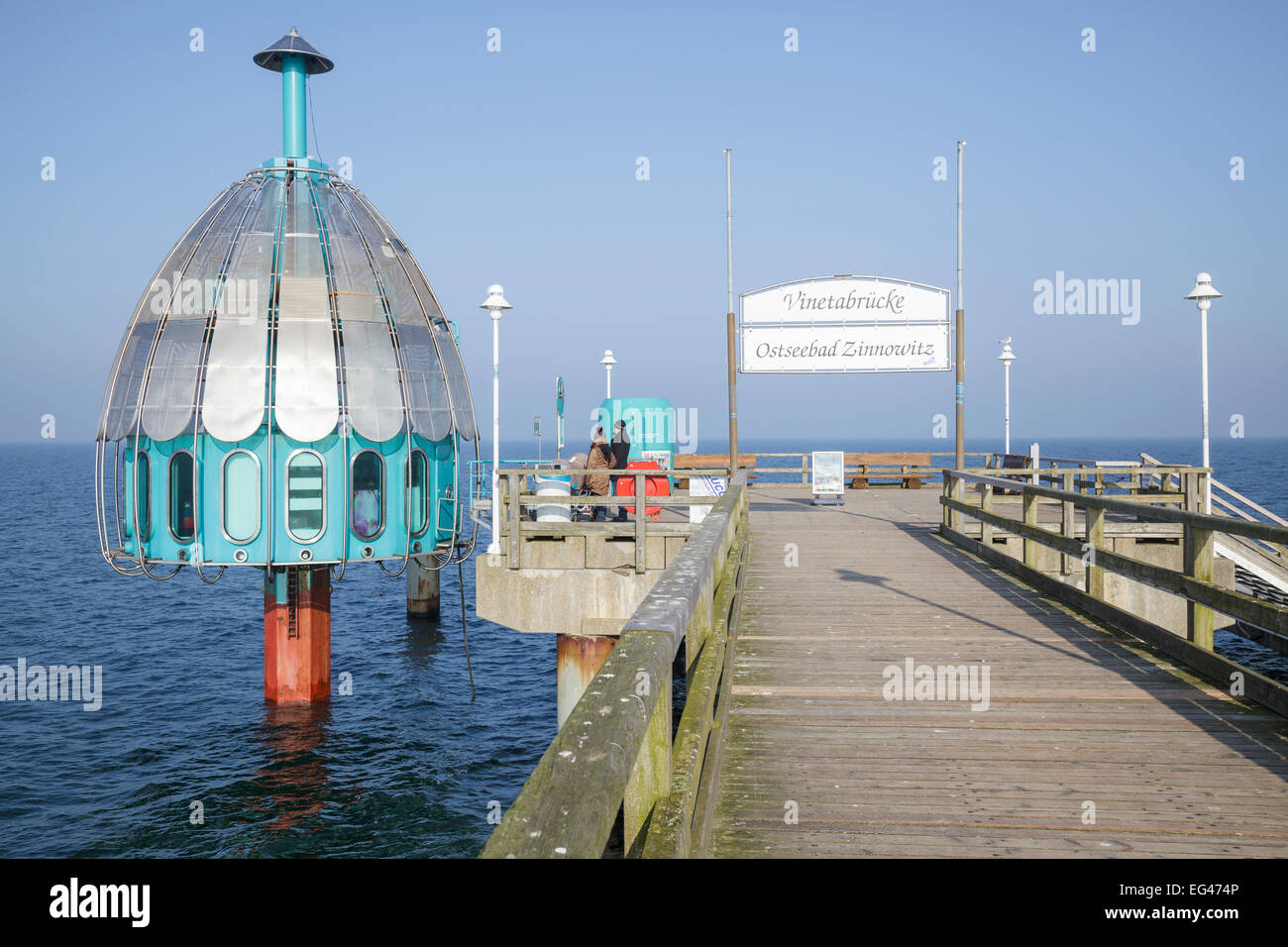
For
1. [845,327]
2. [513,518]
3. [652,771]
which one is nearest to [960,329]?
[845,327]

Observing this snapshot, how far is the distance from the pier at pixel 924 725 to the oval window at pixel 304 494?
354 inches

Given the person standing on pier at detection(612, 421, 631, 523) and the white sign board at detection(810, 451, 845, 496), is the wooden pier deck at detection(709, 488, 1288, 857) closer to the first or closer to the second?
the person standing on pier at detection(612, 421, 631, 523)

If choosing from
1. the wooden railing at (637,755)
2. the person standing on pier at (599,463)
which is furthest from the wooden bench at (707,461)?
the wooden railing at (637,755)

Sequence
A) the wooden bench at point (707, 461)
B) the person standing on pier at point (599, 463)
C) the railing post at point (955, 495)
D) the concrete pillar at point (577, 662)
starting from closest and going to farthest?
the concrete pillar at point (577, 662), the railing post at point (955, 495), the person standing on pier at point (599, 463), the wooden bench at point (707, 461)

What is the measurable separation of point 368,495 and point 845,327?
1011 centimetres

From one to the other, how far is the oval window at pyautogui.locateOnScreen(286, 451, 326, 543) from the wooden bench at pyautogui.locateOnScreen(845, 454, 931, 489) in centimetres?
1843

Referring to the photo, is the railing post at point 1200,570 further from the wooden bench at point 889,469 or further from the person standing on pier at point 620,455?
the wooden bench at point 889,469

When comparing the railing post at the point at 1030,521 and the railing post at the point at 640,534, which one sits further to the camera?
the railing post at the point at 640,534

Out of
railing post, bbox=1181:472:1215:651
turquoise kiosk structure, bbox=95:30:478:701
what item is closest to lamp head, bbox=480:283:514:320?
turquoise kiosk structure, bbox=95:30:478:701

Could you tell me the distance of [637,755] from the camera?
254 centimetres

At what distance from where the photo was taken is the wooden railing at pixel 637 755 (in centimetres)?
198

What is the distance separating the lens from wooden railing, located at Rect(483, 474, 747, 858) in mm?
1978

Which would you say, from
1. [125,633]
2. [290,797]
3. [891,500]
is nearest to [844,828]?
[290,797]

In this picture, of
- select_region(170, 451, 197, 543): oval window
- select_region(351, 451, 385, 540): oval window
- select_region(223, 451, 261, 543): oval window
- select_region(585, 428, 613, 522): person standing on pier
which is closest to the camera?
select_region(223, 451, 261, 543): oval window
